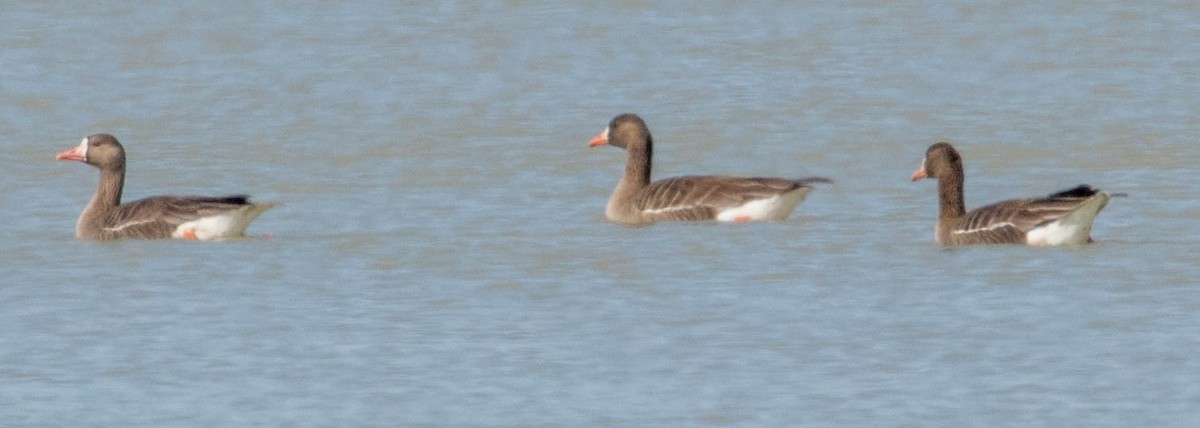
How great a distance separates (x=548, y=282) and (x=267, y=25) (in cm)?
2465

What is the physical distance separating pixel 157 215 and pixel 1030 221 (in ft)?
19.9

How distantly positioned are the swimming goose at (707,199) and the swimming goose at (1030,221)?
5.63 ft

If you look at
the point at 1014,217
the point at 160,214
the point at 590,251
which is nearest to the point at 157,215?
the point at 160,214

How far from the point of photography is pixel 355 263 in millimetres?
16422

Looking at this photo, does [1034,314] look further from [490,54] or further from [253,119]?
[490,54]

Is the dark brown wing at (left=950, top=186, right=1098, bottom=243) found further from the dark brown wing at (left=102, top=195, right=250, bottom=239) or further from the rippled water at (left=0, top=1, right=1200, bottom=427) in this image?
the dark brown wing at (left=102, top=195, right=250, bottom=239)

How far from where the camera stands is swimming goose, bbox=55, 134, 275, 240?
1778 cm

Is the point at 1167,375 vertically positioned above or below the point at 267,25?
below

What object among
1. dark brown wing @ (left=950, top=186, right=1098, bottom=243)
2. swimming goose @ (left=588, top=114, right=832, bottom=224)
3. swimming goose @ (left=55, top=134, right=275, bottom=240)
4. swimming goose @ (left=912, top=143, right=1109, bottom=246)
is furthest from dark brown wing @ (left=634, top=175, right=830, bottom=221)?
swimming goose @ (left=55, top=134, right=275, bottom=240)

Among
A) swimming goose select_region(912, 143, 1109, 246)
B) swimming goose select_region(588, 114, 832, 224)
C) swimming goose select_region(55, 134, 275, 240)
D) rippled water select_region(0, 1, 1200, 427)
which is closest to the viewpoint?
rippled water select_region(0, 1, 1200, 427)

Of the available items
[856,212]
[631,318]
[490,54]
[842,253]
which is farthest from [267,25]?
[631,318]

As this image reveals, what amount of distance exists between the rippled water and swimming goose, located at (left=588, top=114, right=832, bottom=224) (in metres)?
0.24

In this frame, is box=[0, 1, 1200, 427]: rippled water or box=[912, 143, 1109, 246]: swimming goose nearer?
box=[0, 1, 1200, 427]: rippled water

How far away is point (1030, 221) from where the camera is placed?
16562mm
